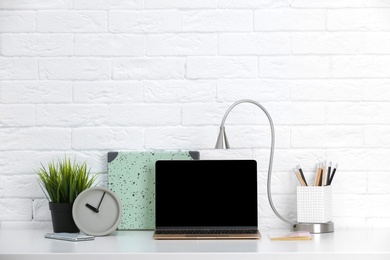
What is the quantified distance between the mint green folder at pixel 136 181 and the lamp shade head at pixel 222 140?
200mm

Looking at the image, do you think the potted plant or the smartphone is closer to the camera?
the smartphone

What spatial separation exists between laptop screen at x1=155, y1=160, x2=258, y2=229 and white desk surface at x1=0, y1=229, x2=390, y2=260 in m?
0.12

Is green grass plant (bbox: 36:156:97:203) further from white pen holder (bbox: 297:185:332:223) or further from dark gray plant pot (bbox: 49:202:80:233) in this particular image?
white pen holder (bbox: 297:185:332:223)

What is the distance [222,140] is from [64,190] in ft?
1.98

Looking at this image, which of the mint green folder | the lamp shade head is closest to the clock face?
the mint green folder

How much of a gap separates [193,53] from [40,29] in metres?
0.61

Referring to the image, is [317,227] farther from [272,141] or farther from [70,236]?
[70,236]

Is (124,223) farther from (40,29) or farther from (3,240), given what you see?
(40,29)

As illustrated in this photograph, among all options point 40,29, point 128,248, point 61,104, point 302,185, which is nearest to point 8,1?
point 40,29

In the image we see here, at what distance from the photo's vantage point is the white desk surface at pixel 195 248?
6.54 ft

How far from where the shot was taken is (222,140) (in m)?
2.38

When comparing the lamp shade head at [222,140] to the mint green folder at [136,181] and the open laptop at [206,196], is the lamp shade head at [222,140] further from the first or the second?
the mint green folder at [136,181]

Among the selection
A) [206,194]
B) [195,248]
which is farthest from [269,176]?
[195,248]

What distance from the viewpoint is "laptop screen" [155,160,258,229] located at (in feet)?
7.96
